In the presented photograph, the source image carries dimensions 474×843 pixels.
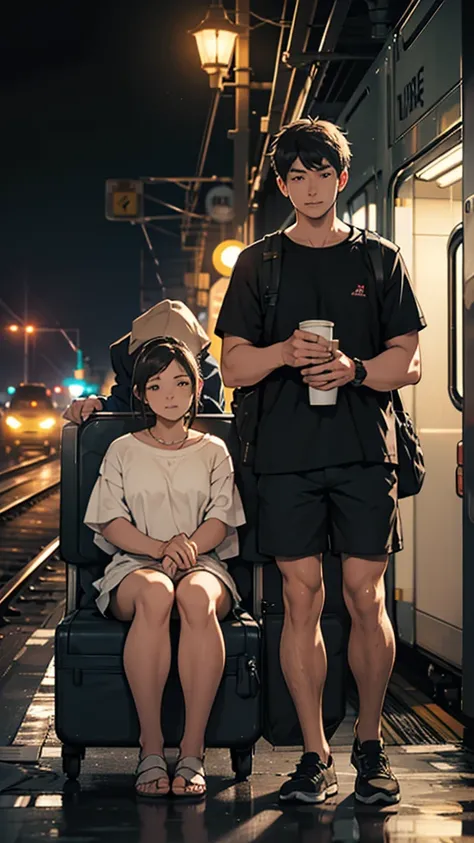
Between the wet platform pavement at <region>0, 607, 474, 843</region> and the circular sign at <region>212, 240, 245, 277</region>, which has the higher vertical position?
the circular sign at <region>212, 240, 245, 277</region>

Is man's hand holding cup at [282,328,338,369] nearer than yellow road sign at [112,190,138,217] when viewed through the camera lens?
Yes

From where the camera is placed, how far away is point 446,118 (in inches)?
210

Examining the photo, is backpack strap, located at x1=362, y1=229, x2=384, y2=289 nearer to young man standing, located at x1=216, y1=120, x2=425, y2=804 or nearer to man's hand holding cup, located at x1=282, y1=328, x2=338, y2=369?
young man standing, located at x1=216, y1=120, x2=425, y2=804

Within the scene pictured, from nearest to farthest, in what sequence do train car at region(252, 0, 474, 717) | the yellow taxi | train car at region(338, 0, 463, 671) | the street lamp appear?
train car at region(252, 0, 474, 717) < train car at region(338, 0, 463, 671) < the street lamp < the yellow taxi

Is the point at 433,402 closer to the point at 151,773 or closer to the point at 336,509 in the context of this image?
the point at 336,509

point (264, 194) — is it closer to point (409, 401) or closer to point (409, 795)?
point (409, 401)

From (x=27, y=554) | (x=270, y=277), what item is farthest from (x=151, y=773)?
(x=27, y=554)

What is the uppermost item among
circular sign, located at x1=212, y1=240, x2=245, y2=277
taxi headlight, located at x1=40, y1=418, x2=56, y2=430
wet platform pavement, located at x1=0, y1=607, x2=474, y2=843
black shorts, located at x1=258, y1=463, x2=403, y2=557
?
circular sign, located at x1=212, y1=240, x2=245, y2=277

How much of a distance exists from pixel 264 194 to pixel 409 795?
62.7ft

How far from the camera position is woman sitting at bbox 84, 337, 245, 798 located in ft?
14.0

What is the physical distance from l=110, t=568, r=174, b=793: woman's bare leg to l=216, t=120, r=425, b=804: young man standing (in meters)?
0.38

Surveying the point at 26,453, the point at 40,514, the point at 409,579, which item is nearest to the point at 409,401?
the point at 409,579

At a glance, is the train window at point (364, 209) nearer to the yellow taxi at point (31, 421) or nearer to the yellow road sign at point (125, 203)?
the yellow road sign at point (125, 203)

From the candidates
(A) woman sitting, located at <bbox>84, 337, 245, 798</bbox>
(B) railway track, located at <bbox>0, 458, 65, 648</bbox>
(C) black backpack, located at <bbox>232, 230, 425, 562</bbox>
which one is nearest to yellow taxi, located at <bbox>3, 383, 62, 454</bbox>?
(B) railway track, located at <bbox>0, 458, 65, 648</bbox>
